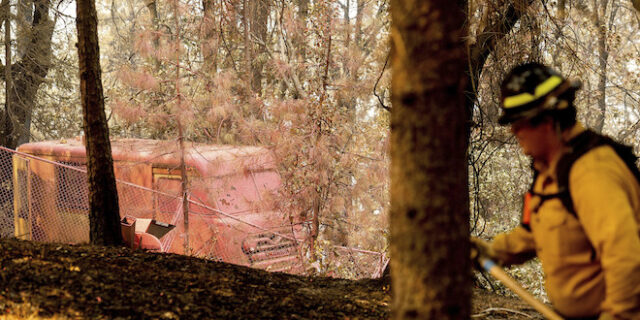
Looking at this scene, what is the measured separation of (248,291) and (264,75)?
16.2 m

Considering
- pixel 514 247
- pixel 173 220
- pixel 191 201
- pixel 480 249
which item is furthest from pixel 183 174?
pixel 514 247

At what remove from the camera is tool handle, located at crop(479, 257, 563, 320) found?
2.34m

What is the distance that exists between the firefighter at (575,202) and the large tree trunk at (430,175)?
289mm

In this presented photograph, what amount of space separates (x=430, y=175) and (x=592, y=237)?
1.95ft

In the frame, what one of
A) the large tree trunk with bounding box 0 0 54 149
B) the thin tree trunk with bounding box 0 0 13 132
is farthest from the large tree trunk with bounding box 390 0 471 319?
the large tree trunk with bounding box 0 0 54 149

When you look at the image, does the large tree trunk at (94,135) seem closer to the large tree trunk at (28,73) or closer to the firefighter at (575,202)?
the firefighter at (575,202)

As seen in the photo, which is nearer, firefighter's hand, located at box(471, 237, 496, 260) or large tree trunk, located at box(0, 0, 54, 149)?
firefighter's hand, located at box(471, 237, 496, 260)

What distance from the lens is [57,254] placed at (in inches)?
204

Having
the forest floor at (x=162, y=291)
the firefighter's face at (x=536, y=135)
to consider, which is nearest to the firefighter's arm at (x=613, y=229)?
the firefighter's face at (x=536, y=135)

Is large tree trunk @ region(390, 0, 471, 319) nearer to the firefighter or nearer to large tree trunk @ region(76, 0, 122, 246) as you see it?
the firefighter

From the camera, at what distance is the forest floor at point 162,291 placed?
12.5 feet

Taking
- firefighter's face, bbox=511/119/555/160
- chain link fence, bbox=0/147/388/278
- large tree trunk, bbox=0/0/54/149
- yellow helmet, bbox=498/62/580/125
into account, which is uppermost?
large tree trunk, bbox=0/0/54/149

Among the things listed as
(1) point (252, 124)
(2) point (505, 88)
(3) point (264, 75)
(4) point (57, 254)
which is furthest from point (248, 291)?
(3) point (264, 75)

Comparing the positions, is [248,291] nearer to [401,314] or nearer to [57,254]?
[57,254]
